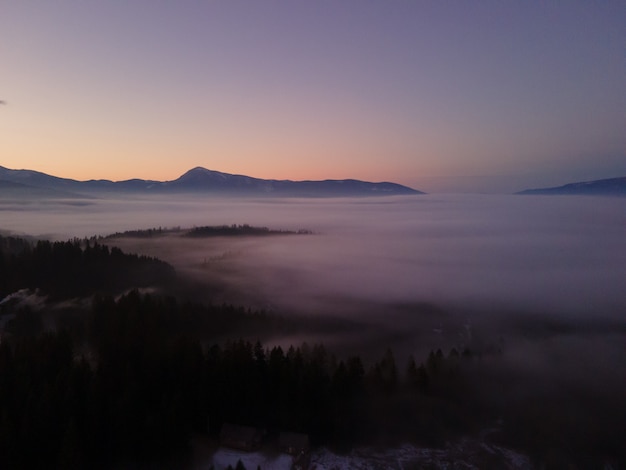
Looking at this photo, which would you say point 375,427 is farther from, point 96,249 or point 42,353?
point 96,249

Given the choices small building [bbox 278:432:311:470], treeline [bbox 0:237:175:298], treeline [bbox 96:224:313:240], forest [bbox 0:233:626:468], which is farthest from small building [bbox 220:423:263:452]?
treeline [bbox 96:224:313:240]

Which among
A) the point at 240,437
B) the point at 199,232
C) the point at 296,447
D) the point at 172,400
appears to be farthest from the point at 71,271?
the point at 199,232

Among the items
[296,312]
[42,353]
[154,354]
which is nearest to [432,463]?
[154,354]

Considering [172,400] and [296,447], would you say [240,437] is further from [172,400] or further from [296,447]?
[172,400]

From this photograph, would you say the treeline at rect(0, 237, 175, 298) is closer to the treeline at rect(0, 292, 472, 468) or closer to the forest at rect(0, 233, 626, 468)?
the forest at rect(0, 233, 626, 468)

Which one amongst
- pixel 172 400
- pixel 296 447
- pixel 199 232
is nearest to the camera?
pixel 172 400
